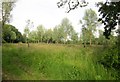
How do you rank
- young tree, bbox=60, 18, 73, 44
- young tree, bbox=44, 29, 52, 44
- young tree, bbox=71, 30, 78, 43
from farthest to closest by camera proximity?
young tree, bbox=44, 29, 52, 44, young tree, bbox=71, 30, 78, 43, young tree, bbox=60, 18, 73, 44

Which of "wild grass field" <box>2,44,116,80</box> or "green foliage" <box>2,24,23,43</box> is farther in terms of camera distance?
"green foliage" <box>2,24,23,43</box>

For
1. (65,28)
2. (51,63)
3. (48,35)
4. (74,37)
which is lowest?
(51,63)

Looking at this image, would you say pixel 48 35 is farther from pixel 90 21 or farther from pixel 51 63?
pixel 51 63

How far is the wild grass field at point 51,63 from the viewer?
40.2 ft

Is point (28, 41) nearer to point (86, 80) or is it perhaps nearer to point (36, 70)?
point (36, 70)

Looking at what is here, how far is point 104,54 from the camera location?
13.5m

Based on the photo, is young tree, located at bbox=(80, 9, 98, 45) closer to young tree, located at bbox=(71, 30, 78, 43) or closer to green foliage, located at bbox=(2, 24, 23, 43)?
young tree, located at bbox=(71, 30, 78, 43)

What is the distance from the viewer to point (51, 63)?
13.0m

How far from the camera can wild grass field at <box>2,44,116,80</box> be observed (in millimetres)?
12250

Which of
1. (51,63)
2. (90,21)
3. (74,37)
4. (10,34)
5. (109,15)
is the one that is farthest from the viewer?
(74,37)

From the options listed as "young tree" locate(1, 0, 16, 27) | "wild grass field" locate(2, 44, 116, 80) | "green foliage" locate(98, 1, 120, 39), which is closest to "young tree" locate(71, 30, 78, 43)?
"wild grass field" locate(2, 44, 116, 80)

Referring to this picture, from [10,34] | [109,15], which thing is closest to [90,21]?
[10,34]

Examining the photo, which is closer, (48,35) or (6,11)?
(6,11)

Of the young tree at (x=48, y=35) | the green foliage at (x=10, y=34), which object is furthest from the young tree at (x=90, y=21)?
the green foliage at (x=10, y=34)
